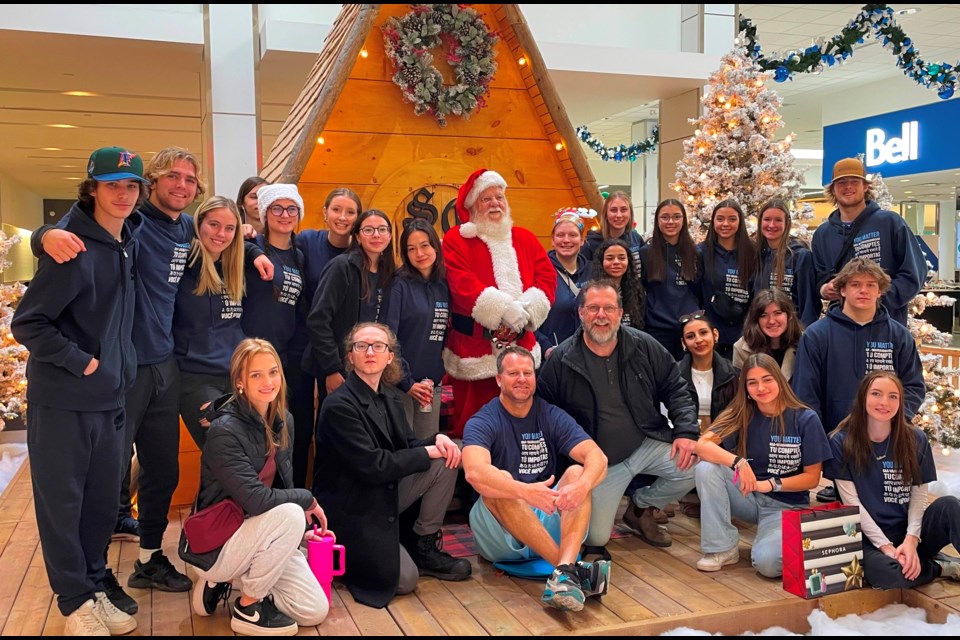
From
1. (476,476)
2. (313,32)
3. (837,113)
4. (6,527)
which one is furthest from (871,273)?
(837,113)

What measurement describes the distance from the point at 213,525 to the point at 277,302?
3.64ft

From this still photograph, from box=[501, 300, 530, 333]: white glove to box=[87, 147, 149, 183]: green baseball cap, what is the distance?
67.9 inches

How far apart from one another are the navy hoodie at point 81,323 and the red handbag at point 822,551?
2.57 metres

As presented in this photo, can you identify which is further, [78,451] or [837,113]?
A: [837,113]

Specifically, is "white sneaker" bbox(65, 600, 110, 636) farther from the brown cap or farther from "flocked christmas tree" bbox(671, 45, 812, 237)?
"flocked christmas tree" bbox(671, 45, 812, 237)

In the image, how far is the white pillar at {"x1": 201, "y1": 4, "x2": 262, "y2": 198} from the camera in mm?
7555

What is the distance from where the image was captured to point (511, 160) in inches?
209

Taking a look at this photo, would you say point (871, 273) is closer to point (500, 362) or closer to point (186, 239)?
point (500, 362)

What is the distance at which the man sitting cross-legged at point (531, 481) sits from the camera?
10.3 feet

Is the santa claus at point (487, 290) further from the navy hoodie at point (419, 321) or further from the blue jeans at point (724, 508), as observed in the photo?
the blue jeans at point (724, 508)

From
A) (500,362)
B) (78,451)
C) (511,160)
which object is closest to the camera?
(78,451)

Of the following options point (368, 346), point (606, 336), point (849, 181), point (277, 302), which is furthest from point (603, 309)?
point (849, 181)

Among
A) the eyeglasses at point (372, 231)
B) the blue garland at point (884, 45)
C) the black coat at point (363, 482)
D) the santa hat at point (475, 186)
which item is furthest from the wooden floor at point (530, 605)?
the blue garland at point (884, 45)

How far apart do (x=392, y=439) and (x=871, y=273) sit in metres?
2.32
